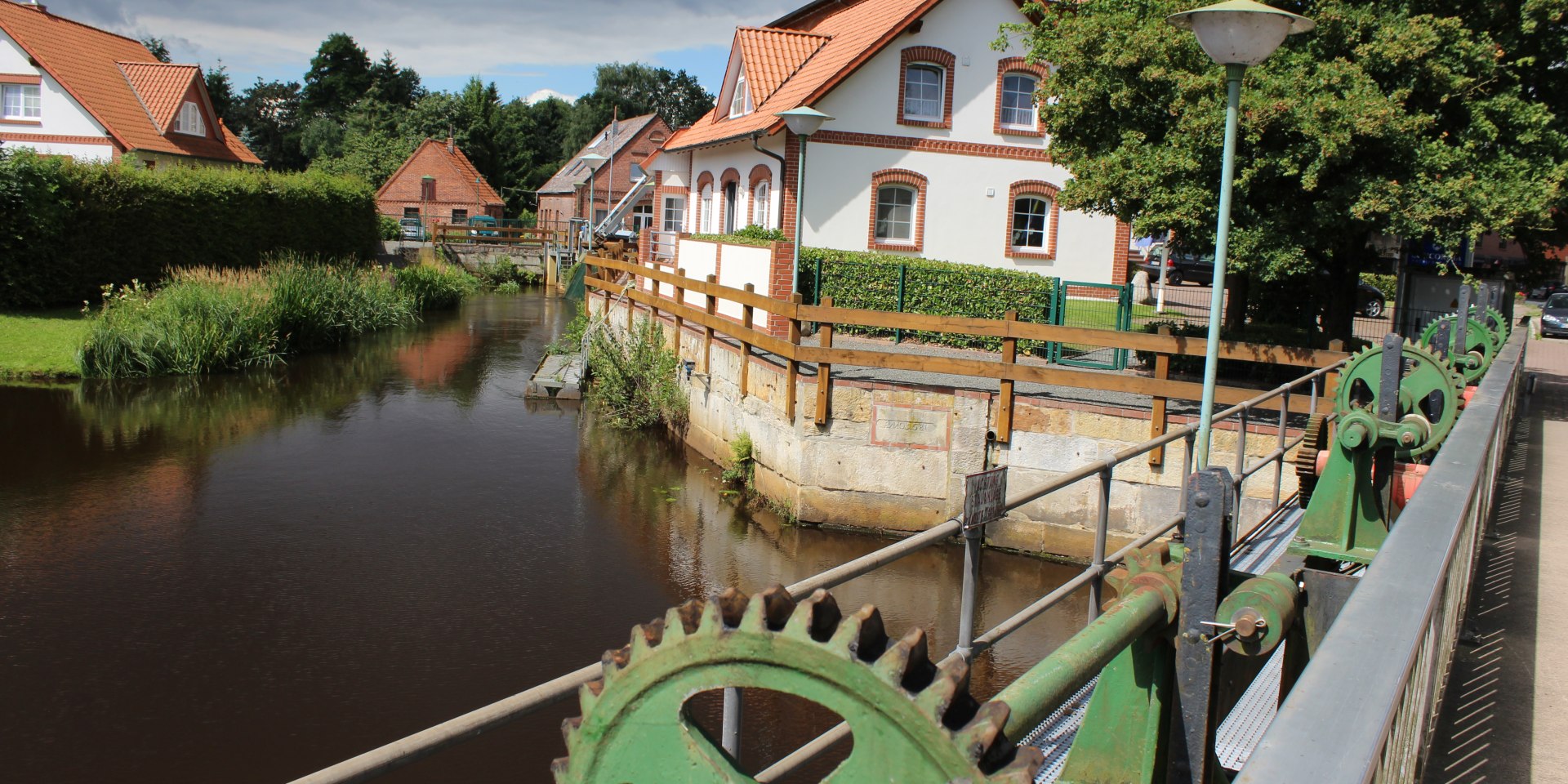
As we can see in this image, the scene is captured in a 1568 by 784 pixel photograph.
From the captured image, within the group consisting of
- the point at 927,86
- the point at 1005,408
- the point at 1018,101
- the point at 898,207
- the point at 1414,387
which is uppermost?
the point at 927,86

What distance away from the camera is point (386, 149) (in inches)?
2729

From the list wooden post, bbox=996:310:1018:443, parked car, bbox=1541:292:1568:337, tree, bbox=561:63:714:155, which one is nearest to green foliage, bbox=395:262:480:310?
wooden post, bbox=996:310:1018:443

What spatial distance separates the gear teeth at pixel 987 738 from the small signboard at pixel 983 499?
2207 mm

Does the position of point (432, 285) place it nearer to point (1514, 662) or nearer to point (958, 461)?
point (958, 461)

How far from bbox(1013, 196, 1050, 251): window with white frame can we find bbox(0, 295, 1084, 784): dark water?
36.5ft

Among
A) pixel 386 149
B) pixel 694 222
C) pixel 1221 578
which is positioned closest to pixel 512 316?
pixel 694 222

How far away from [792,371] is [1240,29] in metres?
5.93

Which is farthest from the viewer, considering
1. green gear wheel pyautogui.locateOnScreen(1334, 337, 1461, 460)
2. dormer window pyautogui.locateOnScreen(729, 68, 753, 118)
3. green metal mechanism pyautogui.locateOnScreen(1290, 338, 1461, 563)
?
dormer window pyautogui.locateOnScreen(729, 68, 753, 118)

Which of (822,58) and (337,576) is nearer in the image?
(337,576)

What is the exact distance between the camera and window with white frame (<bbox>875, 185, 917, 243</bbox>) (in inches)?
949

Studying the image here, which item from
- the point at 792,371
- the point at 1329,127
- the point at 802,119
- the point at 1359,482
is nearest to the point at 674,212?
the point at 802,119

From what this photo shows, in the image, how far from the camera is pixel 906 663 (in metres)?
1.57

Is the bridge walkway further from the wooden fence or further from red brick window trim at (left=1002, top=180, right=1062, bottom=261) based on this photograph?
red brick window trim at (left=1002, top=180, right=1062, bottom=261)

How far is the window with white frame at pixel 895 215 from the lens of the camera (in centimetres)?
2411
